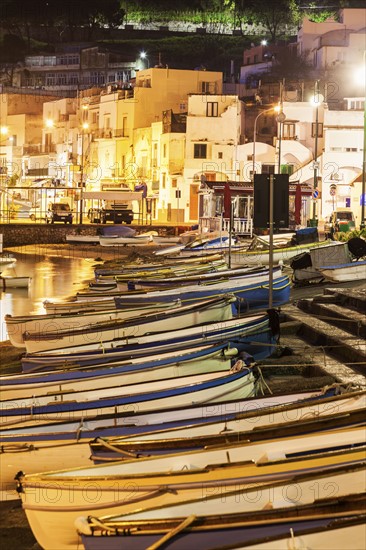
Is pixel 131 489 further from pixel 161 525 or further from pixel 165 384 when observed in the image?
pixel 165 384

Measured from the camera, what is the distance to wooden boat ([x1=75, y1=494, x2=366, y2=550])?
626 centimetres

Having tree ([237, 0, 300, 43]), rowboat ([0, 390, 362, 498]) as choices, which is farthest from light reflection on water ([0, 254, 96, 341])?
tree ([237, 0, 300, 43])

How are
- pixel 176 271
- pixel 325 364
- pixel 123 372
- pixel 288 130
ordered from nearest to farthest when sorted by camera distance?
pixel 123 372
pixel 325 364
pixel 176 271
pixel 288 130

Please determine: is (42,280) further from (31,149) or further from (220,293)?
(31,149)

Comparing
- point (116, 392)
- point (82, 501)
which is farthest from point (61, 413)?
point (82, 501)

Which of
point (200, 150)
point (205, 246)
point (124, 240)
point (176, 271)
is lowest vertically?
point (124, 240)

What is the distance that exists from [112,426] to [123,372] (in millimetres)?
2203

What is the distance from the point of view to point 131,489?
731 cm

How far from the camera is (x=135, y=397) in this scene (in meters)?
9.98

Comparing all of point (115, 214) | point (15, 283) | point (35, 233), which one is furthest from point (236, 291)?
point (115, 214)

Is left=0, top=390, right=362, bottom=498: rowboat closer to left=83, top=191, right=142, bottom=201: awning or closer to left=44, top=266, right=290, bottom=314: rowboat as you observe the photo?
left=44, top=266, right=290, bottom=314: rowboat

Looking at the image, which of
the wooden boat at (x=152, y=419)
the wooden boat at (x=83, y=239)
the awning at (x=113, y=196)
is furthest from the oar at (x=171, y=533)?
the awning at (x=113, y=196)

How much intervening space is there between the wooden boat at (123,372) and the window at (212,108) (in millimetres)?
45023

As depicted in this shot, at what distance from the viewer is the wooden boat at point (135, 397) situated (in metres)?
9.89
